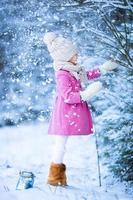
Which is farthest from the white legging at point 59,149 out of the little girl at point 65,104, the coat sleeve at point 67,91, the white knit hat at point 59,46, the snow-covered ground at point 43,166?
the white knit hat at point 59,46

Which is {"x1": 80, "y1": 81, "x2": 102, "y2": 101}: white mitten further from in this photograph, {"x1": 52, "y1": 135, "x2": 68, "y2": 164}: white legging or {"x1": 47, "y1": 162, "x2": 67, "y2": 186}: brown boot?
{"x1": 47, "y1": 162, "x2": 67, "y2": 186}: brown boot

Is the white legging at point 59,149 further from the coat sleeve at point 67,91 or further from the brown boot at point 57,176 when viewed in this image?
the coat sleeve at point 67,91

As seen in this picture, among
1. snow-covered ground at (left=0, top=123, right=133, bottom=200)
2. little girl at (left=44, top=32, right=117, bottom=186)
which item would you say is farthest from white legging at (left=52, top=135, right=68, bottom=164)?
snow-covered ground at (left=0, top=123, right=133, bottom=200)

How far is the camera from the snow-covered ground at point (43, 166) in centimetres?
421

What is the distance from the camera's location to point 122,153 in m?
4.64

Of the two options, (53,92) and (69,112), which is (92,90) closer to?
(69,112)

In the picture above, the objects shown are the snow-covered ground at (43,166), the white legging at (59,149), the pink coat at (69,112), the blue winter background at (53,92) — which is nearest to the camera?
the snow-covered ground at (43,166)

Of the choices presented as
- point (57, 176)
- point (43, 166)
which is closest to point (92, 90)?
point (57, 176)

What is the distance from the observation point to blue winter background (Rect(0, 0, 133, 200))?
14.2 ft

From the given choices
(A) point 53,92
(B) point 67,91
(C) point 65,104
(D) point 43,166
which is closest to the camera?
(B) point 67,91

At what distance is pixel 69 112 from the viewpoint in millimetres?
4520

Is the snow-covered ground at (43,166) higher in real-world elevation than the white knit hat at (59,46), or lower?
lower

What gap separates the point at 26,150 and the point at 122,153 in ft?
5.41

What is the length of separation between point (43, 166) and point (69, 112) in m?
1.17
